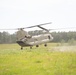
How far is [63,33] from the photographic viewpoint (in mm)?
141750

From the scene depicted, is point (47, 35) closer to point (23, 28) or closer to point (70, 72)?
point (23, 28)

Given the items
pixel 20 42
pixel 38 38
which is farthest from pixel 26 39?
pixel 38 38

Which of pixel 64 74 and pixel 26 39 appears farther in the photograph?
pixel 26 39

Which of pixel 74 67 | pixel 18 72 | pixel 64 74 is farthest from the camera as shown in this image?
pixel 74 67

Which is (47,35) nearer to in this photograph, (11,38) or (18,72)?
(18,72)

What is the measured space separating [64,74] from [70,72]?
0.89 m

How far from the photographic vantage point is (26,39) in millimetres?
46844

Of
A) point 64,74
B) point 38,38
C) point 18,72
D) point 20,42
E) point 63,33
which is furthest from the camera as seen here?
point 63,33

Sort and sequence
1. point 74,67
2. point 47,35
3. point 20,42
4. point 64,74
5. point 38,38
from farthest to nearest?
point 47,35
point 38,38
point 20,42
point 74,67
point 64,74

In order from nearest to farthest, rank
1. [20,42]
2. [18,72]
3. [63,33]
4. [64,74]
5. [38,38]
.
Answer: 1. [64,74]
2. [18,72]
3. [20,42]
4. [38,38]
5. [63,33]

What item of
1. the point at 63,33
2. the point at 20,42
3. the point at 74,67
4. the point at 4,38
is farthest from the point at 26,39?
the point at 4,38

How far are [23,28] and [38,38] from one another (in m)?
4.35

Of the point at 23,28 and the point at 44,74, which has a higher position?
the point at 23,28

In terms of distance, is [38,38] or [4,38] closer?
[38,38]
